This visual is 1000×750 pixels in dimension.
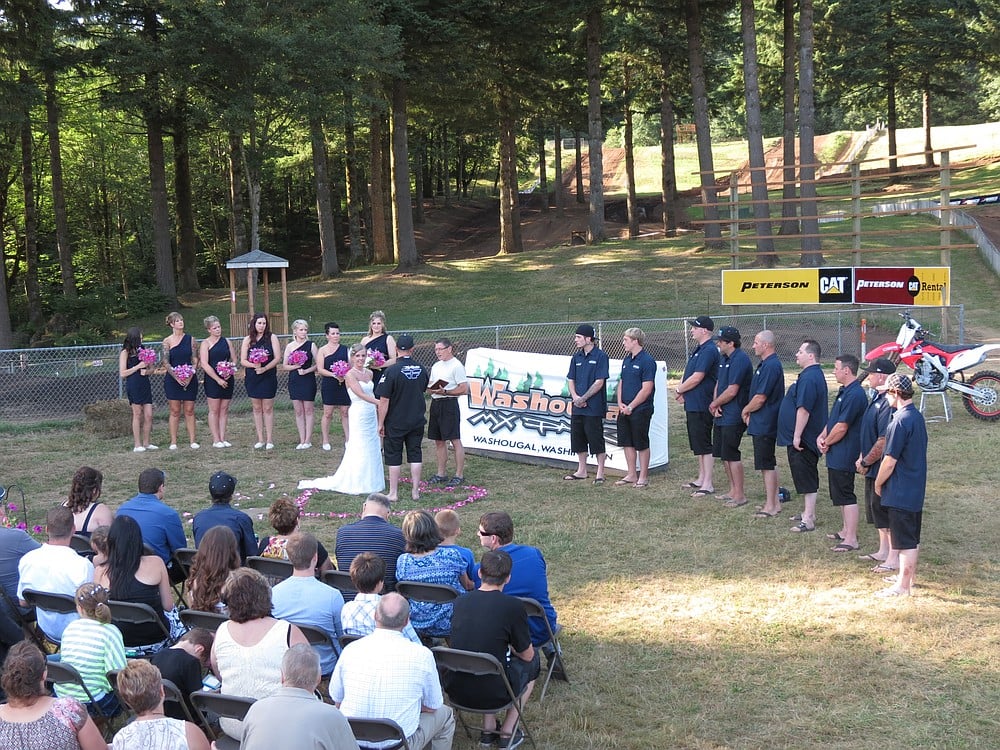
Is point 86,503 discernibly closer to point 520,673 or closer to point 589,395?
point 520,673

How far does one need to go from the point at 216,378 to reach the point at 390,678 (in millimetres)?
9145

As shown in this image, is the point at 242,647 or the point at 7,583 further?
the point at 7,583

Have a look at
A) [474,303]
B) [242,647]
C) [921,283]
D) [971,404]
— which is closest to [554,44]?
[474,303]

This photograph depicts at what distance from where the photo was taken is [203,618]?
5.25 meters

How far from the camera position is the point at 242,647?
4574 mm

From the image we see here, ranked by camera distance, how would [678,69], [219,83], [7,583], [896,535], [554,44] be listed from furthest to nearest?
[678,69]
[554,44]
[219,83]
[896,535]
[7,583]

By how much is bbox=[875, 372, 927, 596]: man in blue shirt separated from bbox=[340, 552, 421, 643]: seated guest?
405cm

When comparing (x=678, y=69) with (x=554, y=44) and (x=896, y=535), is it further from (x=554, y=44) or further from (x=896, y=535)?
(x=896, y=535)

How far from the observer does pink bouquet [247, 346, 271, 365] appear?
12.7 metres

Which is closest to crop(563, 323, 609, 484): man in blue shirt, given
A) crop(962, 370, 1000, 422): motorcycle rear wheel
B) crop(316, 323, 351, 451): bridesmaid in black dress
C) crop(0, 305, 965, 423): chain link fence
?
crop(316, 323, 351, 451): bridesmaid in black dress

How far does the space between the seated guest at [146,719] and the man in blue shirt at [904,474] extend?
5.39 meters

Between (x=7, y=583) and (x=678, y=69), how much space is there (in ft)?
112

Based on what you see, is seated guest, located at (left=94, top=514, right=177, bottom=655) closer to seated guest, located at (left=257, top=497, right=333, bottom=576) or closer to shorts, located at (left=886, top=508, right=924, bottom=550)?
seated guest, located at (left=257, top=497, right=333, bottom=576)

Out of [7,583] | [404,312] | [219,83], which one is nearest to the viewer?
[7,583]
